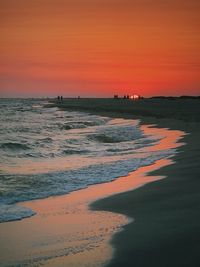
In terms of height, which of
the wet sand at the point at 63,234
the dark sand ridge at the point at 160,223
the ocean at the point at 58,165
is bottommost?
the ocean at the point at 58,165

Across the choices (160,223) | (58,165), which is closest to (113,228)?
(160,223)

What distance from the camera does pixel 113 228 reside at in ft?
20.3

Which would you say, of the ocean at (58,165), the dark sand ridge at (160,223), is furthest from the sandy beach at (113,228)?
the ocean at (58,165)

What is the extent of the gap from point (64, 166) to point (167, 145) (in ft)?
20.5

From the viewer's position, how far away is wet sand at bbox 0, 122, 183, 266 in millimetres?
5012

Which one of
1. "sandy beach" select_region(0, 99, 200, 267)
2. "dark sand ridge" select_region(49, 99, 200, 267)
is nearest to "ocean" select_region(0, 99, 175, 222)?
"sandy beach" select_region(0, 99, 200, 267)

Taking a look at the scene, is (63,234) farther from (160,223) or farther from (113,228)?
(160,223)

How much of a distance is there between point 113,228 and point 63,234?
0.70 metres

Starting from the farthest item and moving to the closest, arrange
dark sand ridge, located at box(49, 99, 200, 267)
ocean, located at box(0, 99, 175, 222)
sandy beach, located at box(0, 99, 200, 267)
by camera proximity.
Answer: ocean, located at box(0, 99, 175, 222) → sandy beach, located at box(0, 99, 200, 267) → dark sand ridge, located at box(49, 99, 200, 267)

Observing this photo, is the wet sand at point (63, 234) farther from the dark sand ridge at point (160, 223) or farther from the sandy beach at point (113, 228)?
the dark sand ridge at point (160, 223)

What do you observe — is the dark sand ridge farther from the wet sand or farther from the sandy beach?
the wet sand

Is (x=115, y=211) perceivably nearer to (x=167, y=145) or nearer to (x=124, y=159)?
(x=124, y=159)

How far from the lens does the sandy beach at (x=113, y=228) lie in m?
4.93

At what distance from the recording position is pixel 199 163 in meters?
11.7
